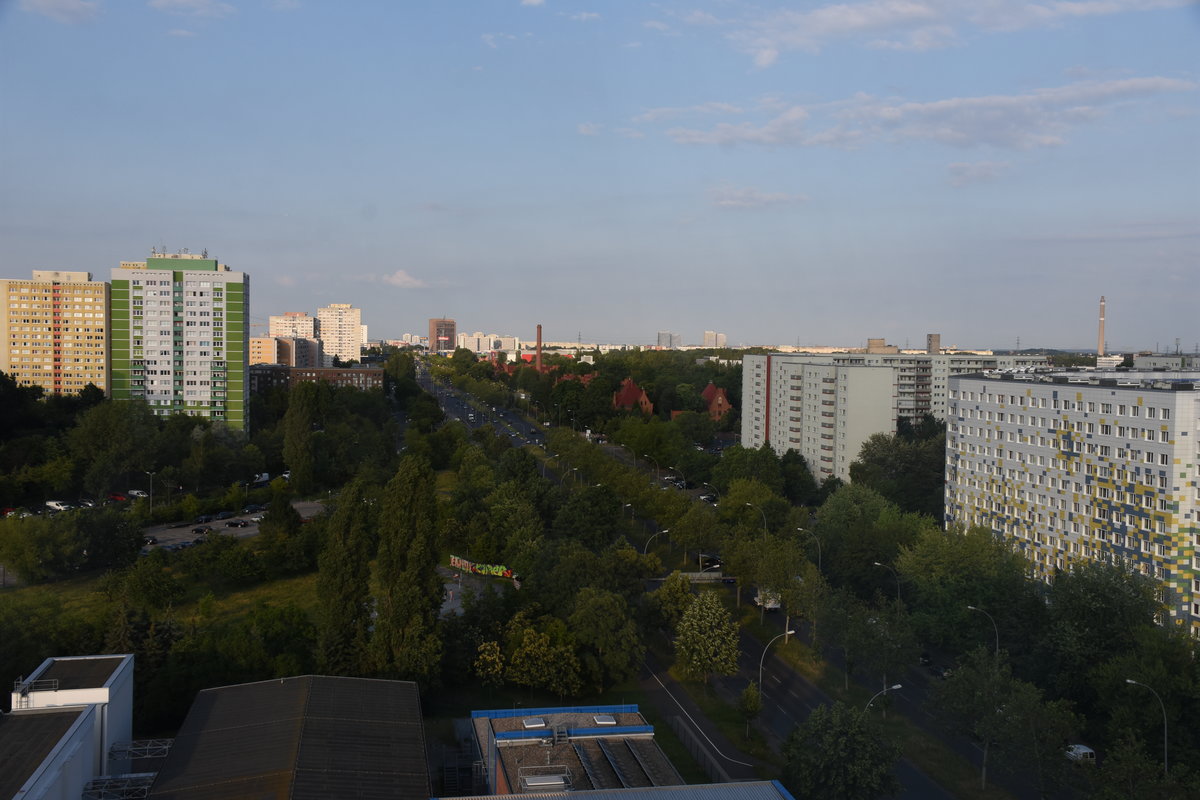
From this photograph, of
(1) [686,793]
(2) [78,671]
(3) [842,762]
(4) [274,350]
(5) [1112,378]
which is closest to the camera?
(1) [686,793]

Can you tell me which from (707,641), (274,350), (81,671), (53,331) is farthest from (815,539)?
(274,350)

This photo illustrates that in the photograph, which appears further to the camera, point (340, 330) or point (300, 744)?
point (340, 330)

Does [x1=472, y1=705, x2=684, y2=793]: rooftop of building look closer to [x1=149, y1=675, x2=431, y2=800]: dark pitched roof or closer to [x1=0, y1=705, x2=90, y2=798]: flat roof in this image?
[x1=149, y1=675, x2=431, y2=800]: dark pitched roof

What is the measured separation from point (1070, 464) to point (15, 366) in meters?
66.0

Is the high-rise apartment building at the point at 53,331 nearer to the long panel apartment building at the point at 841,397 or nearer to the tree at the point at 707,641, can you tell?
the long panel apartment building at the point at 841,397

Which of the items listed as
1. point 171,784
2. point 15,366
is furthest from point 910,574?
point 15,366

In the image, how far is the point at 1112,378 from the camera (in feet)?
98.8

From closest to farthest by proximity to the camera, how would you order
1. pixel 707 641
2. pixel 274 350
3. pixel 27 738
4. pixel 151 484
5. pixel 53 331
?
pixel 27 738 < pixel 707 641 < pixel 151 484 < pixel 53 331 < pixel 274 350

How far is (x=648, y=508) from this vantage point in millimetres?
37875

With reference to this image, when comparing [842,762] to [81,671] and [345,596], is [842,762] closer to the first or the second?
[345,596]

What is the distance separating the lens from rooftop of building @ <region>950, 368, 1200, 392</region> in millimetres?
26822

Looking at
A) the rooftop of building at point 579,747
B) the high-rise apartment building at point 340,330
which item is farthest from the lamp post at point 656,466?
the high-rise apartment building at point 340,330

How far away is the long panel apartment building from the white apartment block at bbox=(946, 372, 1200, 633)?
10.8 metres

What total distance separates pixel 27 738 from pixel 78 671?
2.98m
